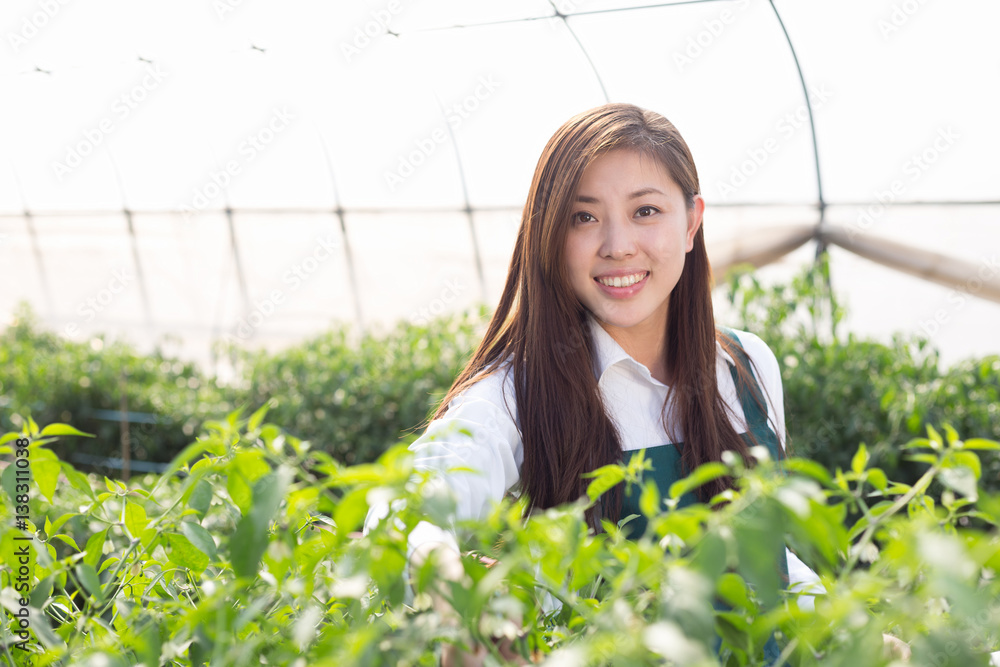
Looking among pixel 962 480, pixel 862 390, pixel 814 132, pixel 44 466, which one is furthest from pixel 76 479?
pixel 814 132

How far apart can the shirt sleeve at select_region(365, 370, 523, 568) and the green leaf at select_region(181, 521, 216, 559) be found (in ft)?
0.79

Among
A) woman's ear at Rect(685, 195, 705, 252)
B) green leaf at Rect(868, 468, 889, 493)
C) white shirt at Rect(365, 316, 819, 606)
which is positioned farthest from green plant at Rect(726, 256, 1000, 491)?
green leaf at Rect(868, 468, 889, 493)

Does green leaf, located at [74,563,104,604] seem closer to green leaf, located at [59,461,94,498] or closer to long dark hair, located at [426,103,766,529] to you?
green leaf, located at [59,461,94,498]

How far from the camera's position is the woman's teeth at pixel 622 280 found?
1.31 meters

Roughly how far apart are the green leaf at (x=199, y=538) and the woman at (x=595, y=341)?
58cm

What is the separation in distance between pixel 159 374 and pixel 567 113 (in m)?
3.25

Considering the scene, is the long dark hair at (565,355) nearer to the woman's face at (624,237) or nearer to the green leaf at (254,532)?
the woman's face at (624,237)

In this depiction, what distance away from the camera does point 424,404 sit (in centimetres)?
350

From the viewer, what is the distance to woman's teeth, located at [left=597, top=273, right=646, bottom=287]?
131 cm

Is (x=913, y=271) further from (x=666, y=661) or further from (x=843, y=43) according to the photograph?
(x=666, y=661)

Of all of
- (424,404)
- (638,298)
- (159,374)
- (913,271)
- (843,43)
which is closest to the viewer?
(638,298)

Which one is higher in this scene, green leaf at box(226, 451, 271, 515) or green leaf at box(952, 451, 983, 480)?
green leaf at box(226, 451, 271, 515)

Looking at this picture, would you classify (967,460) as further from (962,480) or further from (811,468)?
(811,468)

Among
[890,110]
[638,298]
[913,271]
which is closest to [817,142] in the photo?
[890,110]
